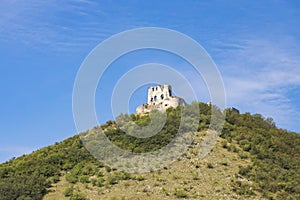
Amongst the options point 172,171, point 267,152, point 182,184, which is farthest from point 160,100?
point 182,184

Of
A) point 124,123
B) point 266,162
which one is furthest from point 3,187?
point 266,162

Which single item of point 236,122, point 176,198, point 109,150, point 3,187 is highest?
point 236,122

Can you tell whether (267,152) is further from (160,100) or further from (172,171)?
(160,100)

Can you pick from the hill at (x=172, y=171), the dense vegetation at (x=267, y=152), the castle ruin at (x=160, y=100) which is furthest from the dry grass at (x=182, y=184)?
the castle ruin at (x=160, y=100)

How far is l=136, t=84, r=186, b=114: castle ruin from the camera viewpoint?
298 ft

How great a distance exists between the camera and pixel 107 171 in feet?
224

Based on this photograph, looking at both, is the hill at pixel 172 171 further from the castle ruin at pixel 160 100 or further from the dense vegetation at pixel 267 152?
the castle ruin at pixel 160 100

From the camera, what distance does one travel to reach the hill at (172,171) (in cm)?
6259

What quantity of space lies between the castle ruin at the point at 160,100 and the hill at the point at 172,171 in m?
5.78

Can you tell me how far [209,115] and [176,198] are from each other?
2662 centimetres

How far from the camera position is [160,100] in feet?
306

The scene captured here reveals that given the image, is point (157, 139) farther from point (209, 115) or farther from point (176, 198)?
point (176, 198)

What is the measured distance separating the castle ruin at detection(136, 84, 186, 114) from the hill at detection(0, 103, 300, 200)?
578 centimetres

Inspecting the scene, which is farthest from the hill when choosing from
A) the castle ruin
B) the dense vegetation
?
the castle ruin
